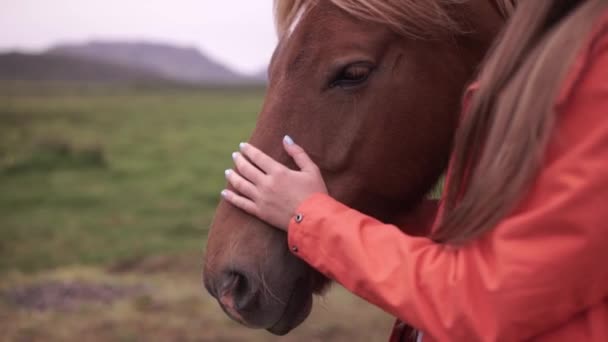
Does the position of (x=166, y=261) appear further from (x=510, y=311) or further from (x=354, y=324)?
(x=510, y=311)

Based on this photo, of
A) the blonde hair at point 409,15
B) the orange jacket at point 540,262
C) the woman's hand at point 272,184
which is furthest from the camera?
the blonde hair at point 409,15

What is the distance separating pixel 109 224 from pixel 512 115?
807cm

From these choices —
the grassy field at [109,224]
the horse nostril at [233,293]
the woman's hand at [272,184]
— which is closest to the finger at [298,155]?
the woman's hand at [272,184]

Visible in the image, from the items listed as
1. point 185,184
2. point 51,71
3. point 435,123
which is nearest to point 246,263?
point 435,123

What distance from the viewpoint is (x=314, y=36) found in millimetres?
1646

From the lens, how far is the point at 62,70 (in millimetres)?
13688

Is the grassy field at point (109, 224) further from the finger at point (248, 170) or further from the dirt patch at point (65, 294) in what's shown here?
the finger at point (248, 170)

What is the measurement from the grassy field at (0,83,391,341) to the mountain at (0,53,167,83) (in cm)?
27

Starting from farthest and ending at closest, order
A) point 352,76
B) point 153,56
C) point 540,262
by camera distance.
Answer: point 153,56
point 352,76
point 540,262

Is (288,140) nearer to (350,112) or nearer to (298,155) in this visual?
(298,155)

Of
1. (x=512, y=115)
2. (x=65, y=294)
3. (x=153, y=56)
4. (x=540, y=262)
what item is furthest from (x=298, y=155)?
(x=153, y=56)

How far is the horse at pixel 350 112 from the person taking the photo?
1582 mm

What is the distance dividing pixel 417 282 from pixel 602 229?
34 centimetres

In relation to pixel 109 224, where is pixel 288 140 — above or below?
above
